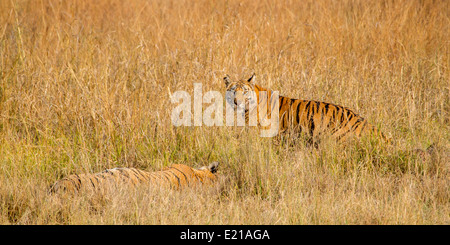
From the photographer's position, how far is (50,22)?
6.62m

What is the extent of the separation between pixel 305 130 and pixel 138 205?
2.13 meters

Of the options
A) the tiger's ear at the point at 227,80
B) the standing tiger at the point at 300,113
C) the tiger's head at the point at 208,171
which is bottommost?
the tiger's head at the point at 208,171

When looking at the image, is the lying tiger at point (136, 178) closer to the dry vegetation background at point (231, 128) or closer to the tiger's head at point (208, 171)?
the tiger's head at point (208, 171)

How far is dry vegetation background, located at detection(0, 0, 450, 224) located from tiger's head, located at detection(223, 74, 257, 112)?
132mm

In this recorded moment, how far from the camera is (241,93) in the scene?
16.2 feet

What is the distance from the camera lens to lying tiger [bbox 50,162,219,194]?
338 cm

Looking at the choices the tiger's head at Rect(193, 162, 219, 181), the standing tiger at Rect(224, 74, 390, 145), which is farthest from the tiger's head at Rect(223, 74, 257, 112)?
the tiger's head at Rect(193, 162, 219, 181)

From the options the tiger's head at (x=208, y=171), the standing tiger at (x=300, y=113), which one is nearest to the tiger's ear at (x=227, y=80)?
the standing tiger at (x=300, y=113)

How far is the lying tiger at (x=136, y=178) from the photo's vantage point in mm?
3377

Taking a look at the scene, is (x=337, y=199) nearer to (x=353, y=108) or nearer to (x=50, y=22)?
(x=353, y=108)

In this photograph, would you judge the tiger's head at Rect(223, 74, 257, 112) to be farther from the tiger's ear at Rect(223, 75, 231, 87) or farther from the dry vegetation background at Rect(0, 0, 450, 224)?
the dry vegetation background at Rect(0, 0, 450, 224)

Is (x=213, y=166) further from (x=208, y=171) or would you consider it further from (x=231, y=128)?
(x=231, y=128)

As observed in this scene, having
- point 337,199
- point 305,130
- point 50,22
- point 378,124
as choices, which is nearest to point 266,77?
point 305,130

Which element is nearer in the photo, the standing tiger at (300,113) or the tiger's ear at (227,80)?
the standing tiger at (300,113)
